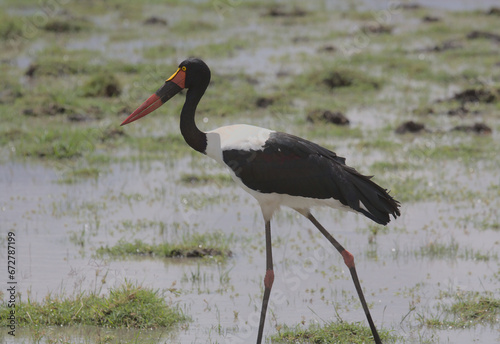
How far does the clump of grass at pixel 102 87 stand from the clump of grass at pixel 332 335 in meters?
7.64

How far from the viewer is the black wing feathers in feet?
17.7

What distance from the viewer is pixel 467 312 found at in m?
5.73

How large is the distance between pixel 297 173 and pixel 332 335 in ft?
3.21

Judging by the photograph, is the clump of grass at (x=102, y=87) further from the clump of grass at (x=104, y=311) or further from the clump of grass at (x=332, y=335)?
the clump of grass at (x=332, y=335)

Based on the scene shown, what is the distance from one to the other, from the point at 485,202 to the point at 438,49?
858 centimetres

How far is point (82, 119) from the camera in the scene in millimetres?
11344

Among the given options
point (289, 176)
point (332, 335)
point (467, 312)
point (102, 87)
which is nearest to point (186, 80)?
point (289, 176)

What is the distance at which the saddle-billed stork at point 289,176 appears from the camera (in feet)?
17.6

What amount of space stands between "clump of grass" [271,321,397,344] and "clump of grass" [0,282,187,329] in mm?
700

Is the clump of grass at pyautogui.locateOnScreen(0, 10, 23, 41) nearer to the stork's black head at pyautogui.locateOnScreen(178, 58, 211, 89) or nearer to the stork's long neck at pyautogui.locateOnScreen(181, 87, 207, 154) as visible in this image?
the stork's black head at pyautogui.locateOnScreen(178, 58, 211, 89)

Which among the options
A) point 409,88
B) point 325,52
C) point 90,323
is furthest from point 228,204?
point 325,52

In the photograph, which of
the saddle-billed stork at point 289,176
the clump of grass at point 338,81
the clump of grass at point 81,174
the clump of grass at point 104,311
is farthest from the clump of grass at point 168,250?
the clump of grass at point 338,81

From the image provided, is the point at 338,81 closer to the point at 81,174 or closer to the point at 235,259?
the point at 81,174

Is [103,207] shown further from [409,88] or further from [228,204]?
[409,88]
